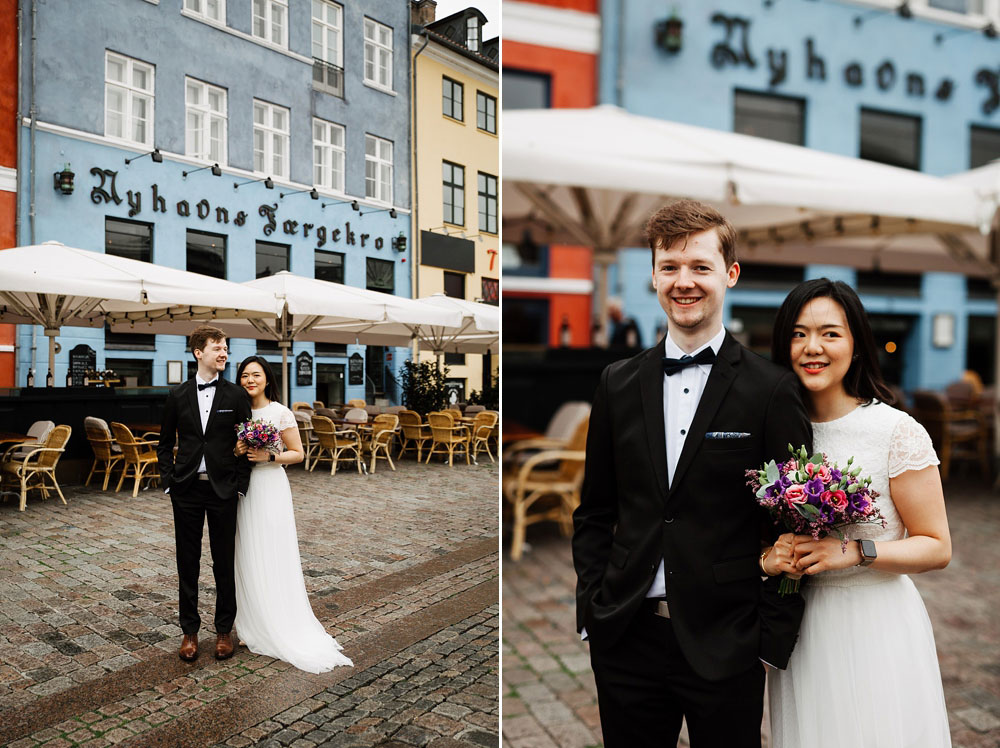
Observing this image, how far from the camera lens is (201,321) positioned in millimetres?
2283

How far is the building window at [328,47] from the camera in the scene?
2641 millimetres

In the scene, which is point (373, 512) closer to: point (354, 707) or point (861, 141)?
point (354, 707)

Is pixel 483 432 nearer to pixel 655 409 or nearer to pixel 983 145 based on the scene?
pixel 655 409

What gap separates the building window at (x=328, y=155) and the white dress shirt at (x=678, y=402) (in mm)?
1395

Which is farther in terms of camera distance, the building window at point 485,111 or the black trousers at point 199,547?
the building window at point 485,111

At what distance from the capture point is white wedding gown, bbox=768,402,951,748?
164 cm

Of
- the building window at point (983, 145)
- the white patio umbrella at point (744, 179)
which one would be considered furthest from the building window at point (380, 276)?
the building window at point (983, 145)

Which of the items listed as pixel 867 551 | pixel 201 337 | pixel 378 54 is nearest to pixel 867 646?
pixel 867 551

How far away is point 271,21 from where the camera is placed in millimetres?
2541

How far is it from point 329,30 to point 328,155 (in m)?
0.41

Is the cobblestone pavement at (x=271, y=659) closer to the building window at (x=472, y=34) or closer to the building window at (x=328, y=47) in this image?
the building window at (x=328, y=47)

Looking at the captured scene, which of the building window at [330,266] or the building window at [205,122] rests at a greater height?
the building window at [205,122]

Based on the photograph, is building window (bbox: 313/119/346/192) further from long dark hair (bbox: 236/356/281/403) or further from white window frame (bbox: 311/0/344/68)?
long dark hair (bbox: 236/356/281/403)

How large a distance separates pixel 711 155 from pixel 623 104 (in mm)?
6615
